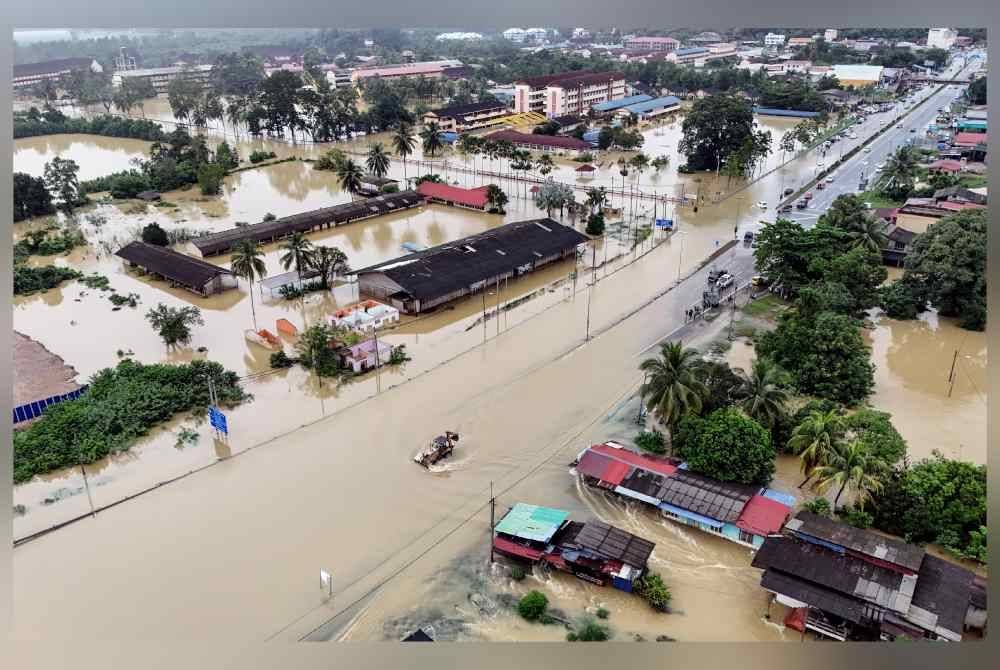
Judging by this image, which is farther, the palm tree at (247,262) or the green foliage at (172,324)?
the palm tree at (247,262)

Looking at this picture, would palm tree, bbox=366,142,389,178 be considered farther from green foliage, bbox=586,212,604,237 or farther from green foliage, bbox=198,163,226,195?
green foliage, bbox=586,212,604,237

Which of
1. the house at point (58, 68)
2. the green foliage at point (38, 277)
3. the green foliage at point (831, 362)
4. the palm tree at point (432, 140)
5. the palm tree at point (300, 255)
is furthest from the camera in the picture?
the house at point (58, 68)

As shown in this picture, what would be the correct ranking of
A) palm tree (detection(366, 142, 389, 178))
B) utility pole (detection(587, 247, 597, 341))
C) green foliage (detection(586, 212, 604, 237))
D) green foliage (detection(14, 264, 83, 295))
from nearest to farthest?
utility pole (detection(587, 247, 597, 341)), green foliage (detection(14, 264, 83, 295)), green foliage (detection(586, 212, 604, 237)), palm tree (detection(366, 142, 389, 178))

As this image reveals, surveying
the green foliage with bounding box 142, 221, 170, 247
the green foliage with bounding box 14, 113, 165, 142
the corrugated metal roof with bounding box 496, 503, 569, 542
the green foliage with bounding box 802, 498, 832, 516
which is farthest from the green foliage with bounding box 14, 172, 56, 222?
the green foliage with bounding box 802, 498, 832, 516

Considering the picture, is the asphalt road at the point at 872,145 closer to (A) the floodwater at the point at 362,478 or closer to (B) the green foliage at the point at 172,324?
(A) the floodwater at the point at 362,478

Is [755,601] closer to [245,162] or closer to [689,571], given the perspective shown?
[689,571]

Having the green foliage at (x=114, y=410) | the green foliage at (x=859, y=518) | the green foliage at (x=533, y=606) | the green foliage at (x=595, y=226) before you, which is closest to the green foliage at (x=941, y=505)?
the green foliage at (x=859, y=518)

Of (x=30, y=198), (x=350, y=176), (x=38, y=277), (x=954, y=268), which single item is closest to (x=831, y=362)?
(x=954, y=268)
